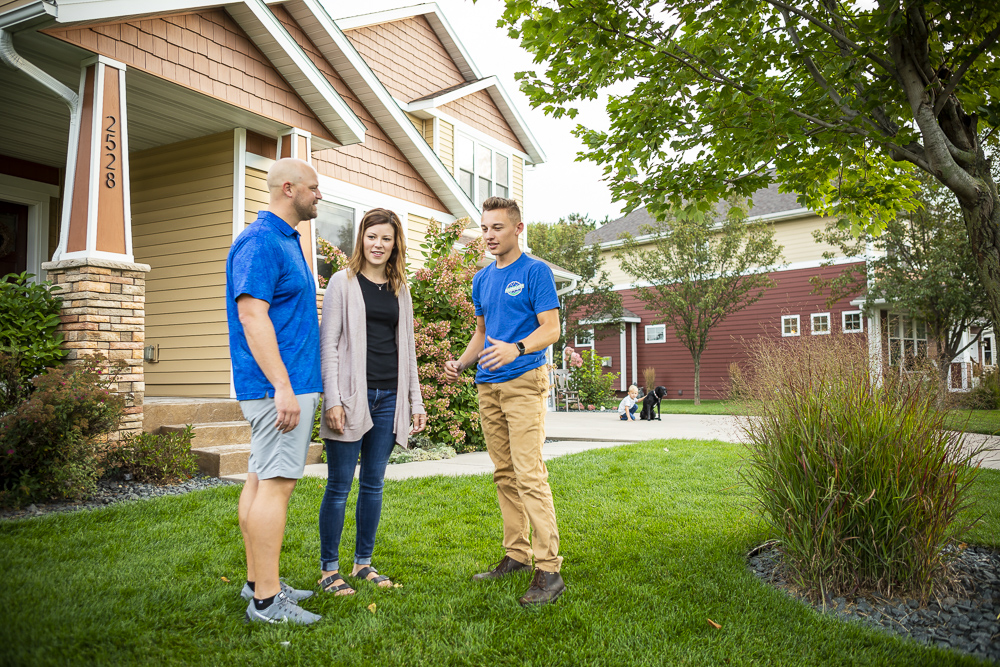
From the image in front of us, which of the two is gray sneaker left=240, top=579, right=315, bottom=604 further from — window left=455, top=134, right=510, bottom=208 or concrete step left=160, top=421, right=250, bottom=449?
window left=455, top=134, right=510, bottom=208

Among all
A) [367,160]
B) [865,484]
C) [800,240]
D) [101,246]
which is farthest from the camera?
[800,240]

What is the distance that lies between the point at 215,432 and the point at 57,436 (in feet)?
6.38

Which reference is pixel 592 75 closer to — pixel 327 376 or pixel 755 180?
pixel 755 180

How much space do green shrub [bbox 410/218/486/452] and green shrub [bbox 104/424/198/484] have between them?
9.57 ft

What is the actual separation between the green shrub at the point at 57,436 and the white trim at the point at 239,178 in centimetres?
322

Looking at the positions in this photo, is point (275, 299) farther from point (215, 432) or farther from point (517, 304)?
point (215, 432)

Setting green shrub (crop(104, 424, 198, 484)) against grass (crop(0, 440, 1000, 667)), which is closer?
grass (crop(0, 440, 1000, 667))

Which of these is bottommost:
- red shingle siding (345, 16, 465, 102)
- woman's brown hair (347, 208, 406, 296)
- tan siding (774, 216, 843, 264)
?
woman's brown hair (347, 208, 406, 296)

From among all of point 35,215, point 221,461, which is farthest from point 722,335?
point 35,215

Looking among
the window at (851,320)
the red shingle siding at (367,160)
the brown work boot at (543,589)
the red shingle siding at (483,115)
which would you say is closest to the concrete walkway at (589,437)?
the brown work boot at (543,589)

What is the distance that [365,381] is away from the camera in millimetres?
3211

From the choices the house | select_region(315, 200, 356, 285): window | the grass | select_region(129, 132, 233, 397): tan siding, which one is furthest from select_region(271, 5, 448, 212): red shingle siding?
the grass

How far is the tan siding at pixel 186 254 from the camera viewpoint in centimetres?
816

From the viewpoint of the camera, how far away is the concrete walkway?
649 centimetres
